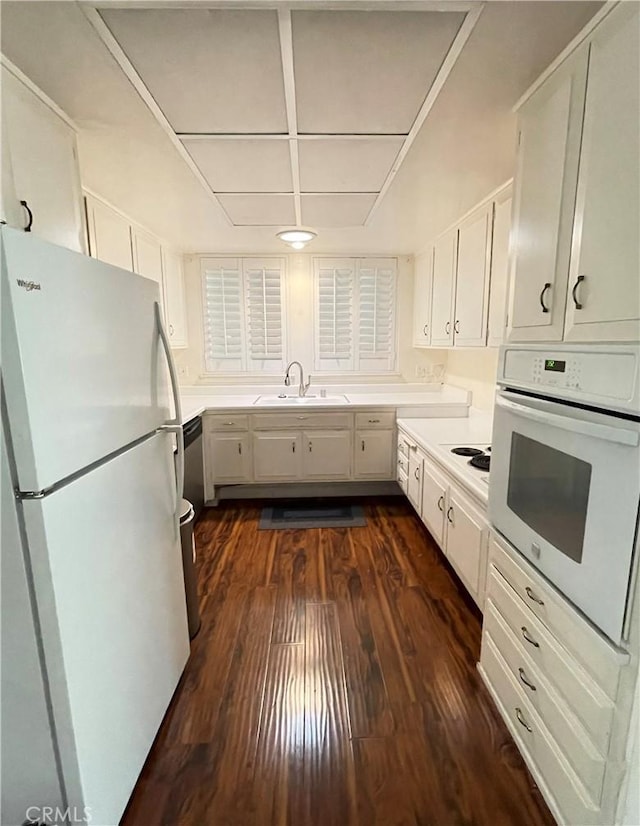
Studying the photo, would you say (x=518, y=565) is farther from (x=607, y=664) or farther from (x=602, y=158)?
(x=602, y=158)

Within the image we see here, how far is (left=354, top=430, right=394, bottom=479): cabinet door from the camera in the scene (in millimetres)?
3527

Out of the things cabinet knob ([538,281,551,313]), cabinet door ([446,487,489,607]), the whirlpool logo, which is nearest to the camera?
the whirlpool logo

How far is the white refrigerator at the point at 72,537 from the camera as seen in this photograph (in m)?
0.84

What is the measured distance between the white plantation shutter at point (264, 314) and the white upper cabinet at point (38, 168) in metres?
2.28

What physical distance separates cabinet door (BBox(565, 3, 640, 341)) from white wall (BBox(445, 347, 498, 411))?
1.76m

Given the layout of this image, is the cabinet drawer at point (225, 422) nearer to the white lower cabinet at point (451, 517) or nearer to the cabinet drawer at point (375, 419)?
the cabinet drawer at point (375, 419)

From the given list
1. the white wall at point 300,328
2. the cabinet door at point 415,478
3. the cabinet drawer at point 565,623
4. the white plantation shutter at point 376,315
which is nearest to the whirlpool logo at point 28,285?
the cabinet drawer at point 565,623

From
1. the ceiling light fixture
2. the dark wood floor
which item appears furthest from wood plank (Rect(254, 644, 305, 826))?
the ceiling light fixture

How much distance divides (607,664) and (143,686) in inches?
54.2

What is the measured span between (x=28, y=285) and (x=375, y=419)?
291 centimetres

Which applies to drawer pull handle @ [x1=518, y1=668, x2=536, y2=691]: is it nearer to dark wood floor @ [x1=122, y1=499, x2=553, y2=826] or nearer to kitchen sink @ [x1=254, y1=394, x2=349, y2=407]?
dark wood floor @ [x1=122, y1=499, x2=553, y2=826]

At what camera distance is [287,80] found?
48.9 inches

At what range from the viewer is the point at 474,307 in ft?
8.39

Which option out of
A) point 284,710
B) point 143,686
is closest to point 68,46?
point 143,686
